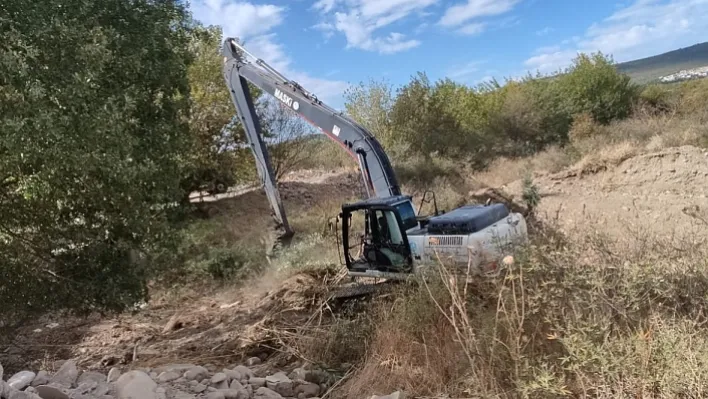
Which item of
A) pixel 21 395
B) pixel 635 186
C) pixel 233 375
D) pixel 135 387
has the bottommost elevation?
pixel 635 186

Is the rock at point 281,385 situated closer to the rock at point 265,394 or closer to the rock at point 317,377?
the rock at point 265,394

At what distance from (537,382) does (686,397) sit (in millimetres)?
836

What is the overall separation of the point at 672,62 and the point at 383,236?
45530 mm

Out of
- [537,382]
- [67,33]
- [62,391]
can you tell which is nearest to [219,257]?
[67,33]

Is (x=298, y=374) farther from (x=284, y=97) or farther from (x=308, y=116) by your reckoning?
(x=284, y=97)

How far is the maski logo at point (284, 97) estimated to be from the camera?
9992 millimetres

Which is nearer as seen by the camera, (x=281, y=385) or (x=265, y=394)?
(x=265, y=394)

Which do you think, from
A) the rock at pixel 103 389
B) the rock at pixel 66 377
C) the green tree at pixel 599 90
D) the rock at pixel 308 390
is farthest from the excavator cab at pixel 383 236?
the green tree at pixel 599 90

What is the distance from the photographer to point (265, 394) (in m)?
4.84

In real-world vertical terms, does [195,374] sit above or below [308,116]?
below

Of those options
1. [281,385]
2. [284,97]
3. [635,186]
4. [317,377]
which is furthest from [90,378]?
[635,186]

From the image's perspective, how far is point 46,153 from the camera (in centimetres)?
573

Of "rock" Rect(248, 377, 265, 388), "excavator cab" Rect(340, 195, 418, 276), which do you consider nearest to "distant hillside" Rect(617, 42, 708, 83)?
"excavator cab" Rect(340, 195, 418, 276)

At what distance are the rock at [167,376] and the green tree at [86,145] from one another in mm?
2525
